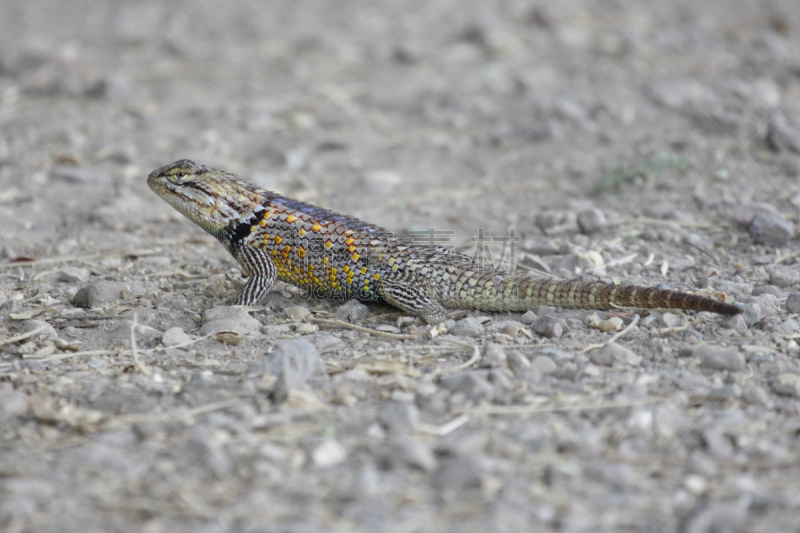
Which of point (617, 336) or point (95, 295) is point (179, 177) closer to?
point (95, 295)

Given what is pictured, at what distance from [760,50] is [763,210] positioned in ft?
19.7

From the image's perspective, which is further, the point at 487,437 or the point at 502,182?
the point at 502,182

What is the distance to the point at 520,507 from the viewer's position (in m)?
3.09

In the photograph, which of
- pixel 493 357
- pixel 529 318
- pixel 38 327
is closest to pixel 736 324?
pixel 529 318

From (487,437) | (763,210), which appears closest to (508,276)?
(487,437)

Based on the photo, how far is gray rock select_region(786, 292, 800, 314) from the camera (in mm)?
4922

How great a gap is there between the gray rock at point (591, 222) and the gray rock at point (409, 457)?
3.79m

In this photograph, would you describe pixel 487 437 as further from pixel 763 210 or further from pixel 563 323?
pixel 763 210

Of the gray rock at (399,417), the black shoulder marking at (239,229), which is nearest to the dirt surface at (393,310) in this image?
the gray rock at (399,417)

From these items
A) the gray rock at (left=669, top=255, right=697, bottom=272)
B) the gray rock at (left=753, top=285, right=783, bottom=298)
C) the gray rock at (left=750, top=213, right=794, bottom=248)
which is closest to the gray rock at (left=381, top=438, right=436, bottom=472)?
the gray rock at (left=753, top=285, right=783, bottom=298)

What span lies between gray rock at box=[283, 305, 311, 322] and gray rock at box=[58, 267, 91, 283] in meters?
1.75

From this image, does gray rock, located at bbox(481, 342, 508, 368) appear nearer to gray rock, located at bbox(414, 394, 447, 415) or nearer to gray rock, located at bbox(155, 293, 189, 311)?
gray rock, located at bbox(414, 394, 447, 415)

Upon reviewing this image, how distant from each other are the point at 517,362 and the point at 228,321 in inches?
73.3

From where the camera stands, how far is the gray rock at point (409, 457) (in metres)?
3.34
